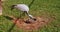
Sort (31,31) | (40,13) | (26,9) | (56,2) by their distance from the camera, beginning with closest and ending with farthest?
(31,31), (26,9), (40,13), (56,2)

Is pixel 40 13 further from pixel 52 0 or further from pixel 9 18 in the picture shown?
pixel 52 0

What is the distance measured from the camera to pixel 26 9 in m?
6.62

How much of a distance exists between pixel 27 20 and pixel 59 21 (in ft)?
3.67

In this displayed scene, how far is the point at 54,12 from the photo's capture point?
7.83 m

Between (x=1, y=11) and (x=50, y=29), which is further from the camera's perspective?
(x=1, y=11)

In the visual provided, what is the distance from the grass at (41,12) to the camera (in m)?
6.28

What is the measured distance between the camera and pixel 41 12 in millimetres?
7664

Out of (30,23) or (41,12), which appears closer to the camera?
(30,23)

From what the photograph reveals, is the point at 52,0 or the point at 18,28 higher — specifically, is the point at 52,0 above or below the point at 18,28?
above

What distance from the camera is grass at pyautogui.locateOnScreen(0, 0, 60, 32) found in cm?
628

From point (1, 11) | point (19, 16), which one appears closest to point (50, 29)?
point (19, 16)

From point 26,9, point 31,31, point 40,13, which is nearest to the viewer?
point 31,31

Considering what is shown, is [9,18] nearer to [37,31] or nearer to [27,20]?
[27,20]

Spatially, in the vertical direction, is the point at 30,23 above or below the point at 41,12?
below
